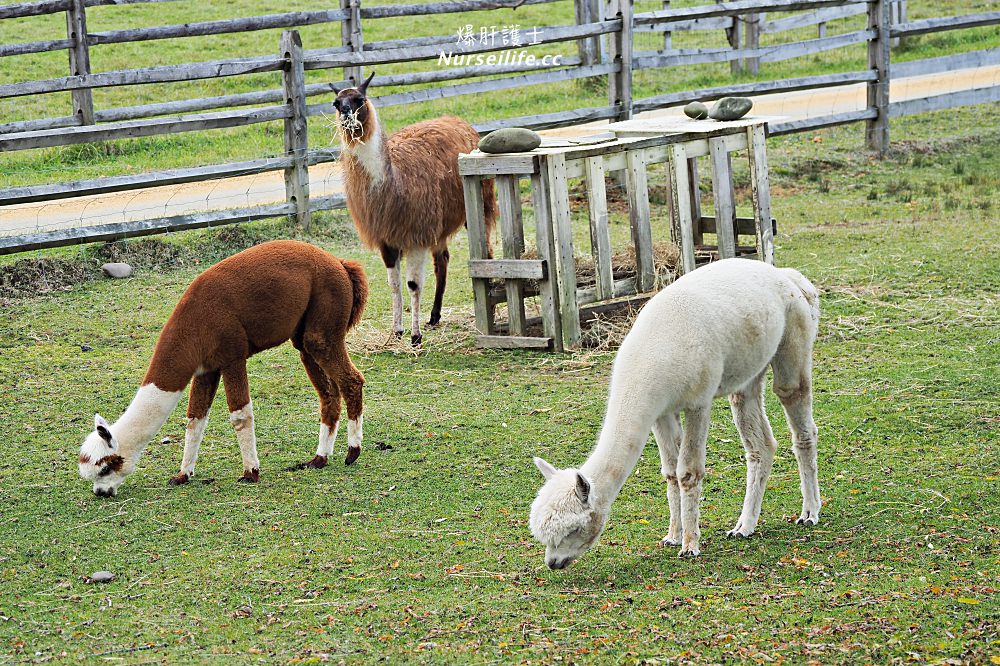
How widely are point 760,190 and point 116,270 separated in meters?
5.62

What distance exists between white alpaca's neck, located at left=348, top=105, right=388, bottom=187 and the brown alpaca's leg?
2.49 m

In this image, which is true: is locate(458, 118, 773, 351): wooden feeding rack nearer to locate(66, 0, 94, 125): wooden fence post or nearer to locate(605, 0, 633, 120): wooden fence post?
locate(605, 0, 633, 120): wooden fence post

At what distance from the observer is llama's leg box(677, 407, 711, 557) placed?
4809 mm

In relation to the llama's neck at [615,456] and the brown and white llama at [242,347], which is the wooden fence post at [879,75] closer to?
the brown and white llama at [242,347]

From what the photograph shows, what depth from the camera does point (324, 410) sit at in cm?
627

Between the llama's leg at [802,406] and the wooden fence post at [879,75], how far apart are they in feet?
33.1

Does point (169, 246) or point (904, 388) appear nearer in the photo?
point (904, 388)

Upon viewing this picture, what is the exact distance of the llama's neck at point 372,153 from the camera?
8453mm

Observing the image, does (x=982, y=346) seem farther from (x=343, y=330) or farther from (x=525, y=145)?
(x=343, y=330)

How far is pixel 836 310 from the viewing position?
27.9 ft

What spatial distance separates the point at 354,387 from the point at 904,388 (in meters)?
3.14

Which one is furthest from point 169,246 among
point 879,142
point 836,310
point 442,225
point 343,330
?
point 879,142

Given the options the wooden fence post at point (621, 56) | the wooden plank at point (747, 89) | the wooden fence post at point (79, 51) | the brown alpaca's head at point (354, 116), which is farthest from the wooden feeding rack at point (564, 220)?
the wooden fence post at point (79, 51)

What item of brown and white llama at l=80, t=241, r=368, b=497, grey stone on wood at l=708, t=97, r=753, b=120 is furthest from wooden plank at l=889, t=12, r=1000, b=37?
brown and white llama at l=80, t=241, r=368, b=497
